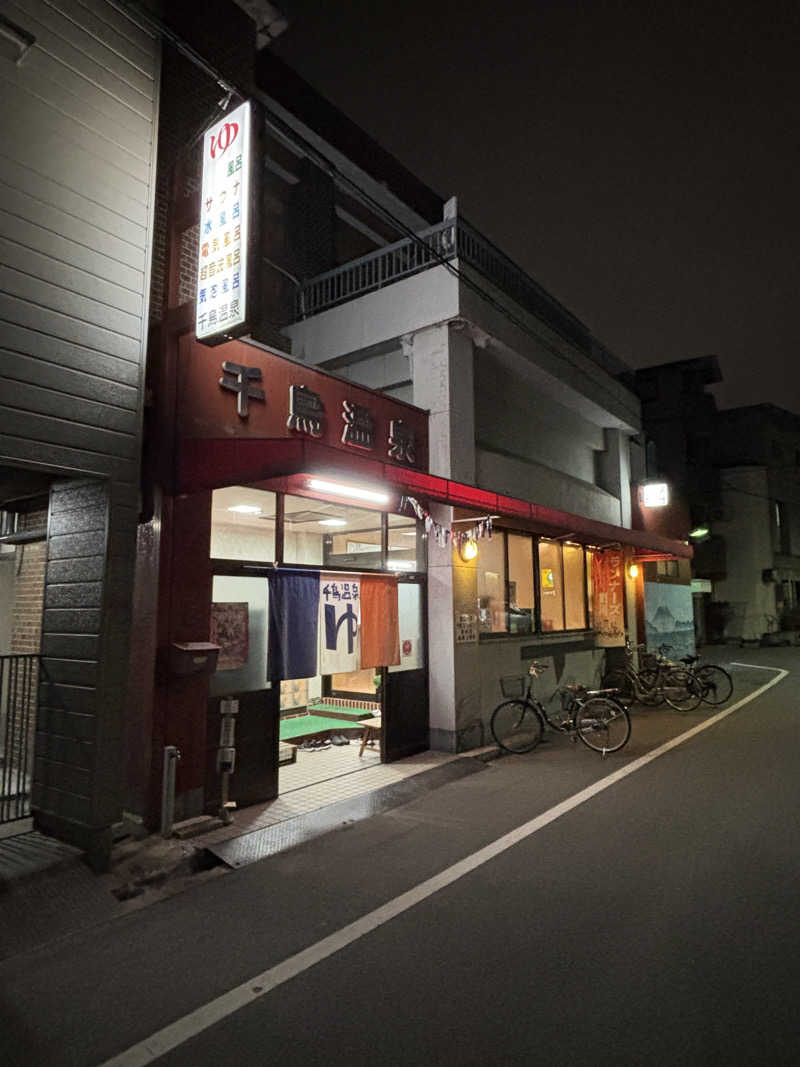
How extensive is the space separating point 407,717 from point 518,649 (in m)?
3.45

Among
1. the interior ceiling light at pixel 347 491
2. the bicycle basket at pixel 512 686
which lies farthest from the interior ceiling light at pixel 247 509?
the bicycle basket at pixel 512 686

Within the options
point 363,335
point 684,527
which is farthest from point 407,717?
point 684,527

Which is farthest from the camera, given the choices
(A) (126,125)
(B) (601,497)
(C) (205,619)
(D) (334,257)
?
(B) (601,497)

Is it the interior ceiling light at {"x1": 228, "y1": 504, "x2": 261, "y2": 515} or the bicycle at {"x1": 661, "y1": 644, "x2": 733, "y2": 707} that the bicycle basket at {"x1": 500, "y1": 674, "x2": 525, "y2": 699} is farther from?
the bicycle at {"x1": 661, "y1": 644, "x2": 733, "y2": 707}

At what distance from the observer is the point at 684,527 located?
24.7 m

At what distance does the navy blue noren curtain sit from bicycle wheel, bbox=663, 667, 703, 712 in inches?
431

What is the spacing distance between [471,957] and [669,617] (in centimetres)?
2081

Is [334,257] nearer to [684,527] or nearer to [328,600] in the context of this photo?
[328,600]

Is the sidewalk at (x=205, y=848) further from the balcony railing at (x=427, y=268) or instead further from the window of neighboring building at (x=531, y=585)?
the balcony railing at (x=427, y=268)

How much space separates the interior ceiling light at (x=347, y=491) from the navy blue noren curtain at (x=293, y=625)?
1.29m

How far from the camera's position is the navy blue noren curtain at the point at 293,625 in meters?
8.53

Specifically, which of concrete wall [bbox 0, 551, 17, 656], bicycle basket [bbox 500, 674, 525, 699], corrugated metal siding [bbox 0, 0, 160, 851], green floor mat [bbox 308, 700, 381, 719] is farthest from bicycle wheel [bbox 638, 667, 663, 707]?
concrete wall [bbox 0, 551, 17, 656]

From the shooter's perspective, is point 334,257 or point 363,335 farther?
point 334,257

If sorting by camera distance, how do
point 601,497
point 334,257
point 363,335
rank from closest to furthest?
point 363,335 < point 334,257 < point 601,497
